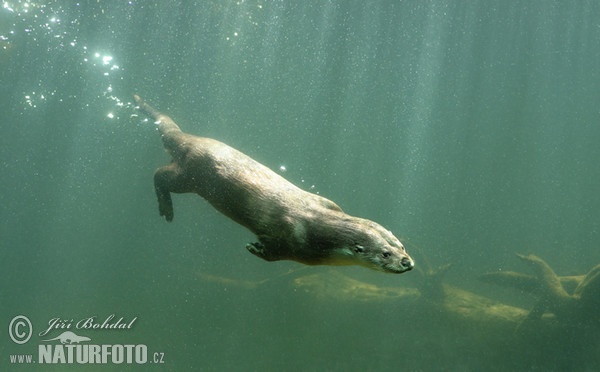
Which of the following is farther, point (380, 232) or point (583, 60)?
point (583, 60)

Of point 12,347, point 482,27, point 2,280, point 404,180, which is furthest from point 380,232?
point 404,180

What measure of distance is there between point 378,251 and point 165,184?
11.0ft

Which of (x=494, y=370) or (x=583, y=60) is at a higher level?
(x=583, y=60)

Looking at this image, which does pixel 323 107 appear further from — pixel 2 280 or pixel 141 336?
pixel 2 280

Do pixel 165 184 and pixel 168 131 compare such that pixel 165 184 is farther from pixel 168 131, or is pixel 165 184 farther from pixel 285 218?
pixel 285 218

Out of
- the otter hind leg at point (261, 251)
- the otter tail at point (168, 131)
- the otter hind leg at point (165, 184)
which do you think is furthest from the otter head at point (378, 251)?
the otter tail at point (168, 131)

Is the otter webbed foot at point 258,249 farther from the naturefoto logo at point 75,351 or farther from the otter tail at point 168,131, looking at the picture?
the naturefoto logo at point 75,351

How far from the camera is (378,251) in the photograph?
2416 mm

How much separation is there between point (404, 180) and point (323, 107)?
61.1 metres

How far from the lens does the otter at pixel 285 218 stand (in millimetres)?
2482

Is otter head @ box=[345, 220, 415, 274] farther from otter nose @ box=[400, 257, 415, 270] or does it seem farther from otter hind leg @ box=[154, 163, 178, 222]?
otter hind leg @ box=[154, 163, 178, 222]

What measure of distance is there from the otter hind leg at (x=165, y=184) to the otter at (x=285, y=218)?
374 mm

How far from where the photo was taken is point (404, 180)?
355 feet

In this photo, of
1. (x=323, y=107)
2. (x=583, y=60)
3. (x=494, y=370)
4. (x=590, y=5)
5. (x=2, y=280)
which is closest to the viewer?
(x=494, y=370)
